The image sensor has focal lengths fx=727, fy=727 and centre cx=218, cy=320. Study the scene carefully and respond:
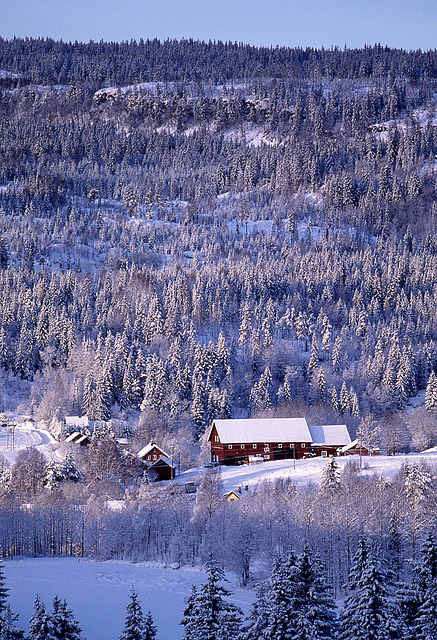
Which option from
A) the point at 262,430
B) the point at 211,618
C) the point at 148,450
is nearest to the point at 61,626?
the point at 211,618

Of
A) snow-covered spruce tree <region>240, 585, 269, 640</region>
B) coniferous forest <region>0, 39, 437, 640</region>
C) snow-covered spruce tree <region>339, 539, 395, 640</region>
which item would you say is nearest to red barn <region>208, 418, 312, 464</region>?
coniferous forest <region>0, 39, 437, 640</region>

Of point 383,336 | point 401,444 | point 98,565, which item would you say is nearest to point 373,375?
point 383,336

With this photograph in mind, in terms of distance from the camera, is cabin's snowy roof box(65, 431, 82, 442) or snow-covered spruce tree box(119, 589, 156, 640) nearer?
snow-covered spruce tree box(119, 589, 156, 640)

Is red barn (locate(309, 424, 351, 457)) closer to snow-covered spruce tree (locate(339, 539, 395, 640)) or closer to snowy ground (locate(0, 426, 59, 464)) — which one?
snowy ground (locate(0, 426, 59, 464))

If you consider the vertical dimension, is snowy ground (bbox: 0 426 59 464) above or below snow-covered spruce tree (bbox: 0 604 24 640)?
above

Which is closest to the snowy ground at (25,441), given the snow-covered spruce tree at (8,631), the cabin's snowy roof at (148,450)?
the cabin's snowy roof at (148,450)

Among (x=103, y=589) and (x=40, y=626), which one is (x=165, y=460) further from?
(x=40, y=626)

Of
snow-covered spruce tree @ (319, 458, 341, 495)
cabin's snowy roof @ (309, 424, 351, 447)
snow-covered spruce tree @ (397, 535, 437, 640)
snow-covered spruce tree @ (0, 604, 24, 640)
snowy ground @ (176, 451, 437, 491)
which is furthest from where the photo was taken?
cabin's snowy roof @ (309, 424, 351, 447)
